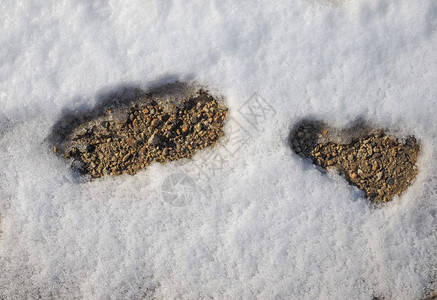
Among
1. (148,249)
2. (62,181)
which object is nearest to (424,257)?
(148,249)

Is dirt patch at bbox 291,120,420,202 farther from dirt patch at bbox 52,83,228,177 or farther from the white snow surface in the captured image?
dirt patch at bbox 52,83,228,177

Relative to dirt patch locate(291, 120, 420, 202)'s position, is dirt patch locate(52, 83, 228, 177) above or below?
above

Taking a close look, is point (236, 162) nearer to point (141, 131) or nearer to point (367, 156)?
point (141, 131)

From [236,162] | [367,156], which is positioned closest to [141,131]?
[236,162]

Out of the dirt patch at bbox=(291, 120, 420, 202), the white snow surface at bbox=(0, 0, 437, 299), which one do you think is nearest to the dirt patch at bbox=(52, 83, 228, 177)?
the white snow surface at bbox=(0, 0, 437, 299)

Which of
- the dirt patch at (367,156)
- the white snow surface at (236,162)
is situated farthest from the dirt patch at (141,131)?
the dirt patch at (367,156)
